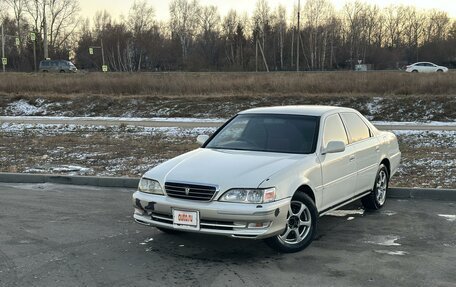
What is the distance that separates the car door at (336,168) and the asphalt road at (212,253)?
1.51 ft

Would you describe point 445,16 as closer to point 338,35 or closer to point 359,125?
point 338,35

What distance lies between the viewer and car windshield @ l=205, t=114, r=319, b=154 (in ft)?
19.2

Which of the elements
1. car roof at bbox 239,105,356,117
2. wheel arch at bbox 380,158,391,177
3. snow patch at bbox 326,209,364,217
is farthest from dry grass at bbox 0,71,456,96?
car roof at bbox 239,105,356,117

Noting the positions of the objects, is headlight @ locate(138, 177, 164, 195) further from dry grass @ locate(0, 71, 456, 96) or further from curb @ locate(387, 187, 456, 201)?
dry grass @ locate(0, 71, 456, 96)

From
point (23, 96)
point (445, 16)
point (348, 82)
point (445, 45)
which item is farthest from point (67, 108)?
point (445, 16)

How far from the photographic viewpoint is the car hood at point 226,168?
16.1 ft

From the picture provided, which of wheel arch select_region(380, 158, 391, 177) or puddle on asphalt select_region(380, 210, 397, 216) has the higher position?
wheel arch select_region(380, 158, 391, 177)

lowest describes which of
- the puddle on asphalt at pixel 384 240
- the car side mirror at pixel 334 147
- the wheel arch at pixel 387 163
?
the puddle on asphalt at pixel 384 240

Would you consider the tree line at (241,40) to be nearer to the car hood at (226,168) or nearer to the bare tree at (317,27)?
the bare tree at (317,27)

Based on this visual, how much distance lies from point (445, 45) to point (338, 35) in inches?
802

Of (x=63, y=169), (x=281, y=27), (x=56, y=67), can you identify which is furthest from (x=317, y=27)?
(x=63, y=169)

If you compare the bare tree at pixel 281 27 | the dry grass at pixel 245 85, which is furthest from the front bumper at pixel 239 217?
the bare tree at pixel 281 27

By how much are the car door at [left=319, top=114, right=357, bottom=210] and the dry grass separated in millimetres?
18006

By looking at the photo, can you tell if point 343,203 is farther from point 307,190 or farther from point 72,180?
point 72,180
